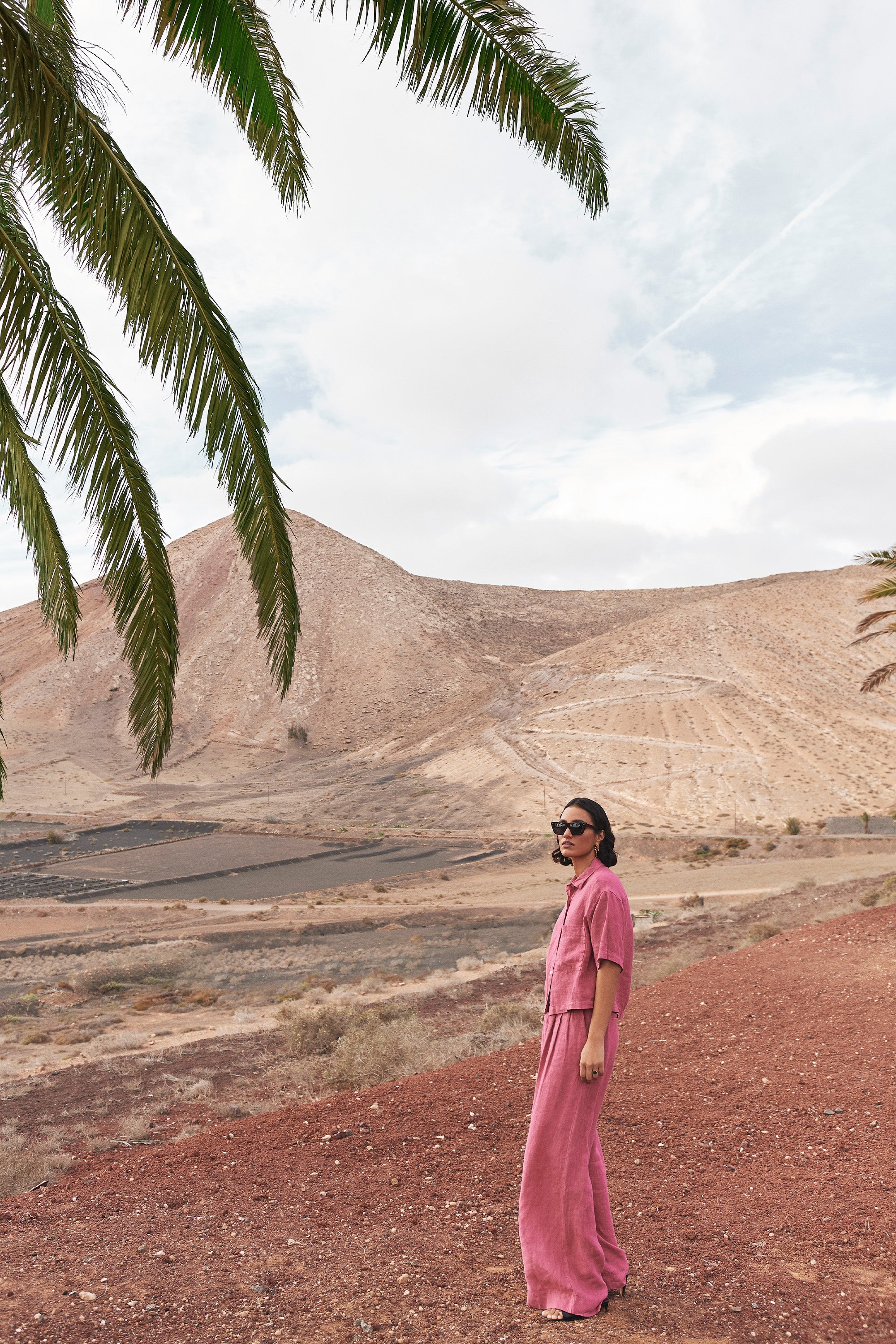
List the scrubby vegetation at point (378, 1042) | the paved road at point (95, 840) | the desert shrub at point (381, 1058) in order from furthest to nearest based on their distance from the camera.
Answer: the paved road at point (95, 840), the scrubby vegetation at point (378, 1042), the desert shrub at point (381, 1058)

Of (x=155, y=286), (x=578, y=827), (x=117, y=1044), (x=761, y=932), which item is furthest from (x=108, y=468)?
(x=761, y=932)

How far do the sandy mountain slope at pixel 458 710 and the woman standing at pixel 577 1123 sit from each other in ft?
109

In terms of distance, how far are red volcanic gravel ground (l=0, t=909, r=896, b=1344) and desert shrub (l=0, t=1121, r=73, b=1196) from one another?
0.56 ft

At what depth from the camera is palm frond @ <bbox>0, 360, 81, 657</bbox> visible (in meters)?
5.20

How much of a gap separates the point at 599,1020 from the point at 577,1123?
43cm

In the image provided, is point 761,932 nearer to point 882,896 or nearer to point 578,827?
point 882,896

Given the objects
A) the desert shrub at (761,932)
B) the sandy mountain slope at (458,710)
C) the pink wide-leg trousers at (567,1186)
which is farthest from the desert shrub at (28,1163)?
the sandy mountain slope at (458,710)

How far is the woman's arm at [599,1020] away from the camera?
340 centimetres

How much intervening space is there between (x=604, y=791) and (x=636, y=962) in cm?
2745

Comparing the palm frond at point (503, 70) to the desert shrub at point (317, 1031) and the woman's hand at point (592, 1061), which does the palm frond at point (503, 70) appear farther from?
the desert shrub at point (317, 1031)

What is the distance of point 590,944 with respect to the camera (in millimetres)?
3580

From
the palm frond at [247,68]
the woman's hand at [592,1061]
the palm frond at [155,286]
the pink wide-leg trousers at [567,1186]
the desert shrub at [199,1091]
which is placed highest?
the palm frond at [247,68]

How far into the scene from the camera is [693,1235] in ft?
14.2

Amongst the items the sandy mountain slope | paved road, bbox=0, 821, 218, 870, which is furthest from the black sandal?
paved road, bbox=0, 821, 218, 870
